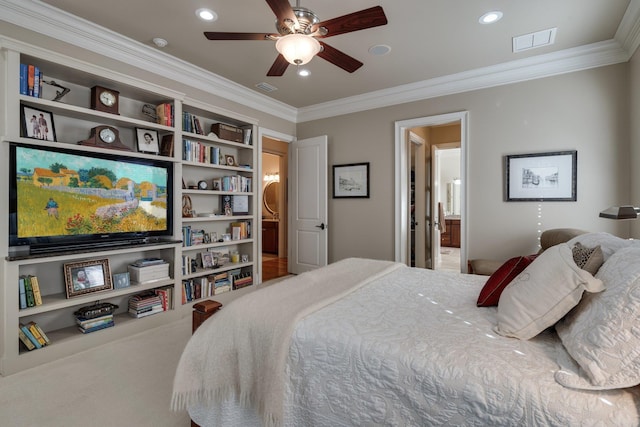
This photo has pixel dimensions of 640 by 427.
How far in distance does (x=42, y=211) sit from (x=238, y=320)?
206 centimetres

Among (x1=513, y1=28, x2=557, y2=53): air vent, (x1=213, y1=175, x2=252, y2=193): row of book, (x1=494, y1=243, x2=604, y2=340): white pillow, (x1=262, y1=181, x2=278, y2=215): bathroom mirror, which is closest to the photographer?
(x1=494, y1=243, x2=604, y2=340): white pillow

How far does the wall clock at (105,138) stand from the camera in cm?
271

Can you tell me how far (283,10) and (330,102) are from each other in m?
2.96

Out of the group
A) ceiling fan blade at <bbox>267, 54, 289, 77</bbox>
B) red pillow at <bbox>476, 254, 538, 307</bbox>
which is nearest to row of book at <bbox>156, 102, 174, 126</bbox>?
ceiling fan blade at <bbox>267, 54, 289, 77</bbox>

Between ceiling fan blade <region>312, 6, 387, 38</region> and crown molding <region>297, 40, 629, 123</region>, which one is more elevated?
crown molding <region>297, 40, 629, 123</region>

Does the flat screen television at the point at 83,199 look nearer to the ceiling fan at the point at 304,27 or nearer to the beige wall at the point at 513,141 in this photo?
A: the beige wall at the point at 513,141

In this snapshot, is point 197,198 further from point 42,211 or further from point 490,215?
point 490,215

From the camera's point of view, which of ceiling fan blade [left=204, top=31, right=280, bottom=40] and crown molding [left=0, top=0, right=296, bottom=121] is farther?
crown molding [left=0, top=0, right=296, bottom=121]

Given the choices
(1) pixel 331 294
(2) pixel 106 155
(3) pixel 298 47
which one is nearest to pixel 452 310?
(1) pixel 331 294

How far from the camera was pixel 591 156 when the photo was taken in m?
3.15

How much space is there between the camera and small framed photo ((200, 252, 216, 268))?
3762mm

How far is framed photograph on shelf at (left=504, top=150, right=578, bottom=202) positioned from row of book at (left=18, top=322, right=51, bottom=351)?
460 centimetres

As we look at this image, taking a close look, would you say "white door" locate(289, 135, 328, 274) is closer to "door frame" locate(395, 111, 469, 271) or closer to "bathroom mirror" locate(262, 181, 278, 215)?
"door frame" locate(395, 111, 469, 271)

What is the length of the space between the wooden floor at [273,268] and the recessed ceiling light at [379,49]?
3.60 metres
